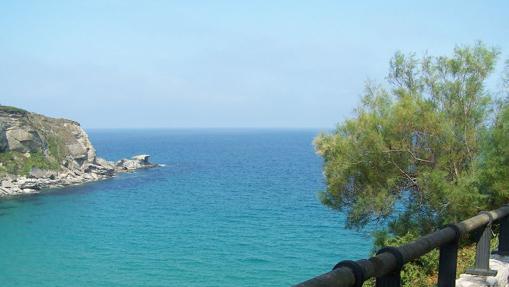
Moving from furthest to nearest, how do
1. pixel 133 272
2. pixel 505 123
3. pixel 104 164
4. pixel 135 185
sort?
pixel 104 164 → pixel 135 185 → pixel 133 272 → pixel 505 123

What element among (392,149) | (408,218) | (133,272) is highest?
(392,149)

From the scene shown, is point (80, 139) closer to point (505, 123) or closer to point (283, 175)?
point (283, 175)

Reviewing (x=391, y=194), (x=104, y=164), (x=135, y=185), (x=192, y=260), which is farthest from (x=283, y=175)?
(x=391, y=194)

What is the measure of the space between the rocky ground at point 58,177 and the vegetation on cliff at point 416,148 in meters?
59.1

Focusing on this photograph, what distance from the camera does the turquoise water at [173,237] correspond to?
101 feet

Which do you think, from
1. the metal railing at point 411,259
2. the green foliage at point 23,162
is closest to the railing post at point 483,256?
the metal railing at point 411,259

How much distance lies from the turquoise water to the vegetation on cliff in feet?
15.2

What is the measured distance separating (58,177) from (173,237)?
44684 millimetres

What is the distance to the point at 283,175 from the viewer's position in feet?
270

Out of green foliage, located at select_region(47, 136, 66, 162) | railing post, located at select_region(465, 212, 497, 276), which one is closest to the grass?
green foliage, located at select_region(47, 136, 66, 162)

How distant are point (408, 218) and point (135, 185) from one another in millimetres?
60095

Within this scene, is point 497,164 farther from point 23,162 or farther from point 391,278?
point 23,162

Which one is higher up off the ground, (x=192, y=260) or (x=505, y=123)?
(x=505, y=123)

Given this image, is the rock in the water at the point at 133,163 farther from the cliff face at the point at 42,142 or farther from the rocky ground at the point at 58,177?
the cliff face at the point at 42,142
